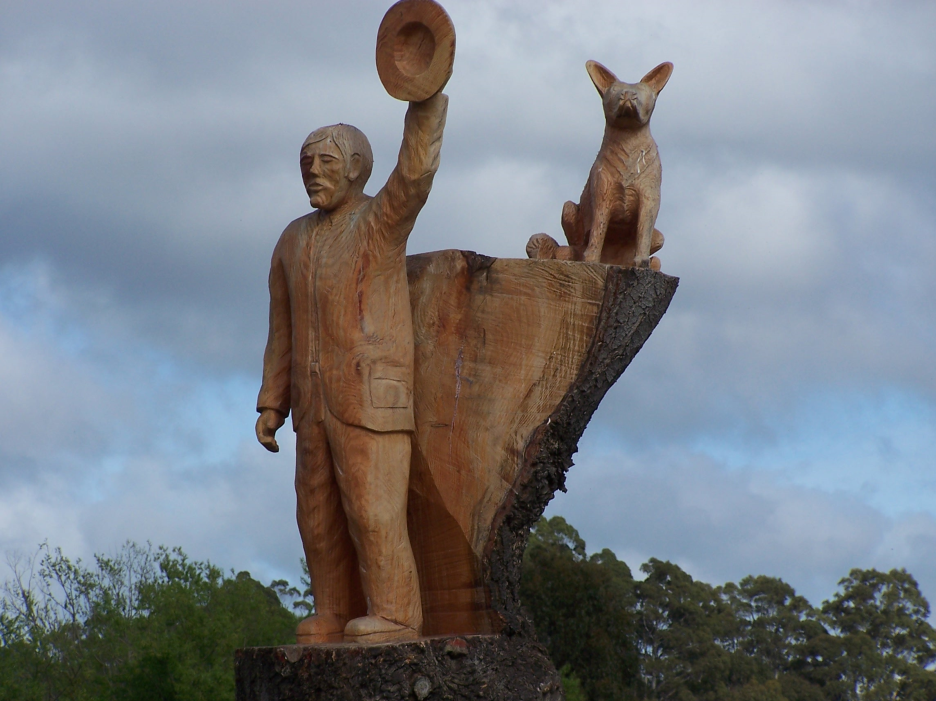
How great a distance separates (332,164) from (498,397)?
1.25 m

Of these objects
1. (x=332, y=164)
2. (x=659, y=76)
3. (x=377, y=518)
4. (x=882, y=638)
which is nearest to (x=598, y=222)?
(x=659, y=76)

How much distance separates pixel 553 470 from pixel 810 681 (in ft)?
72.3

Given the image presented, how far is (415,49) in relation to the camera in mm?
5316

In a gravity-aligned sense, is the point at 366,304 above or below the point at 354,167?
below

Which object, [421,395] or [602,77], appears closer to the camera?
[421,395]

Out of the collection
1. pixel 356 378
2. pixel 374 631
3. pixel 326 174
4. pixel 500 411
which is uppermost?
pixel 326 174

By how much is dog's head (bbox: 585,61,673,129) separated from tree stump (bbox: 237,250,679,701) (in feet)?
2.66

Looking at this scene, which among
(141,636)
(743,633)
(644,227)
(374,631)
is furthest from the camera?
(743,633)

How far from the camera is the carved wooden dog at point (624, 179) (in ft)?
19.2

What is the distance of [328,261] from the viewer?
18.0ft

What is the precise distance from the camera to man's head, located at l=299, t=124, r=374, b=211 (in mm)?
5621

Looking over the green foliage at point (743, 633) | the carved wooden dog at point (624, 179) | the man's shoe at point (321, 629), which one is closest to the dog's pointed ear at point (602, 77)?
the carved wooden dog at point (624, 179)

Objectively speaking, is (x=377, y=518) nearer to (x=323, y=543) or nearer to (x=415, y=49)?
(x=323, y=543)

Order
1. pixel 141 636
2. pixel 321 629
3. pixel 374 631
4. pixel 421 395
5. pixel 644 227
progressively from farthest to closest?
pixel 141 636 < pixel 644 227 < pixel 421 395 < pixel 321 629 < pixel 374 631
